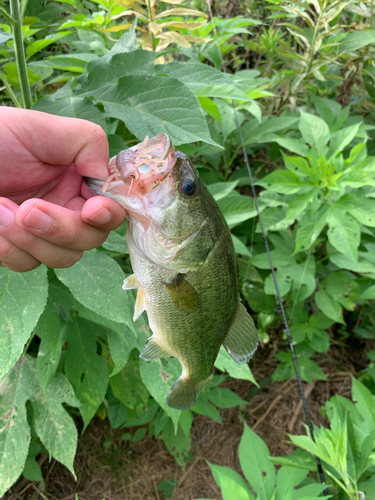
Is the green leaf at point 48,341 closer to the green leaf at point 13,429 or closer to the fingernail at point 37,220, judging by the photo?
the green leaf at point 13,429

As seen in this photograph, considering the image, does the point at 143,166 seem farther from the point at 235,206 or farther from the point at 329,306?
the point at 329,306

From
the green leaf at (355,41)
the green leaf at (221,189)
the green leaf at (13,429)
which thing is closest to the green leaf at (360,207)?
the green leaf at (221,189)

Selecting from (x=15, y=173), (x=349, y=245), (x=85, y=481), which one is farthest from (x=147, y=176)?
(x=85, y=481)

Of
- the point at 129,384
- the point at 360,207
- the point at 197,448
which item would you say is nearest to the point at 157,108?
the point at 360,207

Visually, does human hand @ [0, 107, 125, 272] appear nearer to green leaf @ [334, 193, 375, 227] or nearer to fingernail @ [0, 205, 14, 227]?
fingernail @ [0, 205, 14, 227]

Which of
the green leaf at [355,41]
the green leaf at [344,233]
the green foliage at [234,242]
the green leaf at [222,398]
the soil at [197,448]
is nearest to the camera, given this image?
the green foliage at [234,242]

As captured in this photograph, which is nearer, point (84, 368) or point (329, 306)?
point (84, 368)
